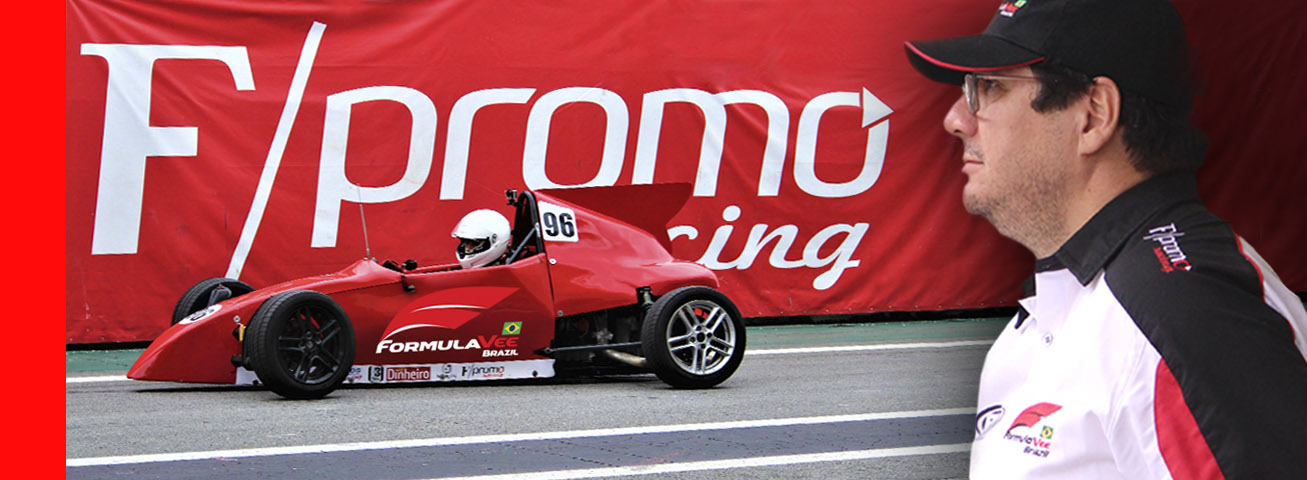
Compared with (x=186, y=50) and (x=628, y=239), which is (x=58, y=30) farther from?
(x=628, y=239)

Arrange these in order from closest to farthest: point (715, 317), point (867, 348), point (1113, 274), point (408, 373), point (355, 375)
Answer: point (1113, 274)
point (355, 375)
point (408, 373)
point (715, 317)
point (867, 348)

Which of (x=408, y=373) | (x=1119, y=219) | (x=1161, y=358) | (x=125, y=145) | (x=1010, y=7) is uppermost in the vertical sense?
(x=1010, y=7)

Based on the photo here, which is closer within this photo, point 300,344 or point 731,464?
point 731,464

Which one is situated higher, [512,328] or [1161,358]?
[1161,358]

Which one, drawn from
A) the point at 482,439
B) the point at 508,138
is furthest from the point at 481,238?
the point at 508,138

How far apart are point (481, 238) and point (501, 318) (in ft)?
1.79

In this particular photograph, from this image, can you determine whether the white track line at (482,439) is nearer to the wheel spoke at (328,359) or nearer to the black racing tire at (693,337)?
the black racing tire at (693,337)

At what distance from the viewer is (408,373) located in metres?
8.57

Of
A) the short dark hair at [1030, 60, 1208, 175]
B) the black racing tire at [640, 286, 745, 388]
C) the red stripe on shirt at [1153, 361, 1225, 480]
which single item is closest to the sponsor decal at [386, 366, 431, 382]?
the black racing tire at [640, 286, 745, 388]

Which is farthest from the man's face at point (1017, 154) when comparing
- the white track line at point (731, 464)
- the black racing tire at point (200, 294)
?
the black racing tire at point (200, 294)

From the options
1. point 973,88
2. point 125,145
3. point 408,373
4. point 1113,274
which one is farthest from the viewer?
point 125,145

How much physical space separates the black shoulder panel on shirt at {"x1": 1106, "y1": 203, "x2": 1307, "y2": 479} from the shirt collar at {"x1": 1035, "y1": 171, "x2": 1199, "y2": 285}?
0.26 ft

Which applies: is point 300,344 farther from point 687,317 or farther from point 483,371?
point 687,317

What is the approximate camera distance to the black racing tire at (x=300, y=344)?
7711 mm
